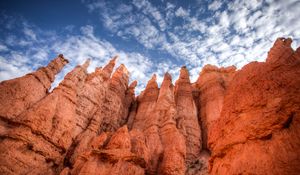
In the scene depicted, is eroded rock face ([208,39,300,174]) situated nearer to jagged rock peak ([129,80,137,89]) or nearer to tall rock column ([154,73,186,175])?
tall rock column ([154,73,186,175])

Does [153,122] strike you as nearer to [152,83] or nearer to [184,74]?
[152,83]

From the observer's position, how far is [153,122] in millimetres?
23875

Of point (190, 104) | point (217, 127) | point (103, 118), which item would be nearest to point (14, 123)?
point (103, 118)


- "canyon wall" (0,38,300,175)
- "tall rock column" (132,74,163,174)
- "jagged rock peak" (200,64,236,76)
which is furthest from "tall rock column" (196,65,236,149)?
"tall rock column" (132,74,163,174)

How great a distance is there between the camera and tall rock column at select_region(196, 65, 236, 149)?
2884 cm

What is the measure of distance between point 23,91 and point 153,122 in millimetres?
14403

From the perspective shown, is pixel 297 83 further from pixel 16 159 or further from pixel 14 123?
pixel 14 123

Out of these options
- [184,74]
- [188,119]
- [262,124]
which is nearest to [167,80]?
[184,74]

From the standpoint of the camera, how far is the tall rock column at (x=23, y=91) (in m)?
15.7

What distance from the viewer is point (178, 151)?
1814 centimetres

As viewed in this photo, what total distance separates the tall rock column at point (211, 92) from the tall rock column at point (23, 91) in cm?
2218

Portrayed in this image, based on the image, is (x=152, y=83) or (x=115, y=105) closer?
(x=115, y=105)

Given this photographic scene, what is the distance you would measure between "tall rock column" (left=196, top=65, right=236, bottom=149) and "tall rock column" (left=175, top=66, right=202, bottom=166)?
1629mm

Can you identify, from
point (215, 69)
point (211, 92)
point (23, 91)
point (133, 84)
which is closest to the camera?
point (23, 91)
